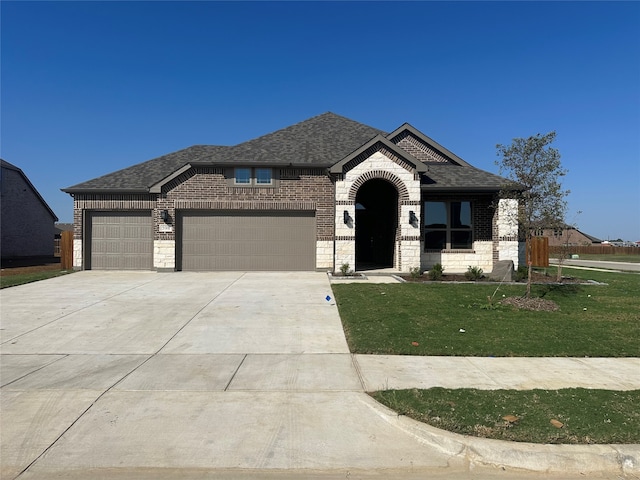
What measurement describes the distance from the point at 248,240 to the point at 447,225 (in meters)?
8.65

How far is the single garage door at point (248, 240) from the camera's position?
1700 cm

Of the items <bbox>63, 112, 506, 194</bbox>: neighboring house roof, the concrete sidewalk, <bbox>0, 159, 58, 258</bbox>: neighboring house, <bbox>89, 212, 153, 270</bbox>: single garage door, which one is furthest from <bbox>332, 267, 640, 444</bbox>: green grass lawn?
<bbox>0, 159, 58, 258</bbox>: neighboring house

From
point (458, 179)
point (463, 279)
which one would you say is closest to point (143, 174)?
point (458, 179)

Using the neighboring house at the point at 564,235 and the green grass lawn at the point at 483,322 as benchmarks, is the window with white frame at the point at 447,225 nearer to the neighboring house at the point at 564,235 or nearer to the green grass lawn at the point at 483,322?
the neighboring house at the point at 564,235

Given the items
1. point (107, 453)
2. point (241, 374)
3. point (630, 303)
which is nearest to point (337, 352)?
point (241, 374)

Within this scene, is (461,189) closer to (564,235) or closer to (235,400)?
(235,400)

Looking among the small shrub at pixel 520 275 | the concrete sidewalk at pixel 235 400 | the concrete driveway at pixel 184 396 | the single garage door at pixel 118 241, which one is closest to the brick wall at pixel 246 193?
the single garage door at pixel 118 241

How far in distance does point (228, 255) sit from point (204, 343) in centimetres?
1031

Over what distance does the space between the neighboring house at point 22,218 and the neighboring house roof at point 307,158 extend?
16141 millimetres

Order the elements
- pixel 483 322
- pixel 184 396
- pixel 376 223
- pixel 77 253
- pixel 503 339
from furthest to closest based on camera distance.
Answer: pixel 376 223, pixel 77 253, pixel 483 322, pixel 503 339, pixel 184 396

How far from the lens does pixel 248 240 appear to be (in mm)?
17000

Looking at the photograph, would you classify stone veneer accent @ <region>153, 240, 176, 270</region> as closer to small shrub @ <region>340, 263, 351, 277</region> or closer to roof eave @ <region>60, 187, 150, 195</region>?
roof eave @ <region>60, 187, 150, 195</region>

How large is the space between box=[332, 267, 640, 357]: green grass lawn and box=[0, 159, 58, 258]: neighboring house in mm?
28923

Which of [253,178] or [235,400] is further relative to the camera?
[253,178]
